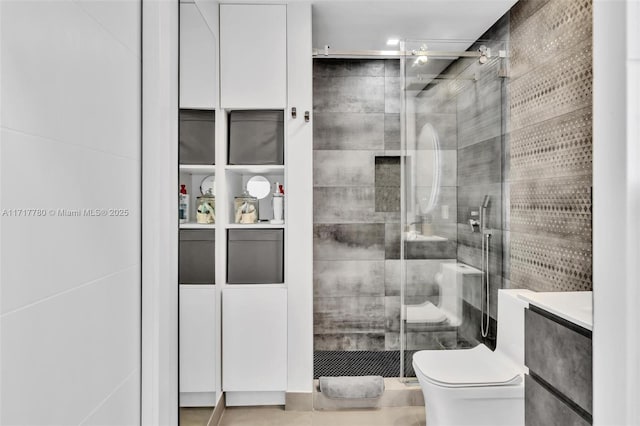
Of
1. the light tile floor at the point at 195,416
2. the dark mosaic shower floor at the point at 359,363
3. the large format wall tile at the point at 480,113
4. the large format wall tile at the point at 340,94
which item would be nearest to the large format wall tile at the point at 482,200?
the large format wall tile at the point at 480,113

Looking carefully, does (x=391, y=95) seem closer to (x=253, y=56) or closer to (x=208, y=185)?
(x=253, y=56)

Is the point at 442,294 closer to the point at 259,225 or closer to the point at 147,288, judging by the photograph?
the point at 259,225

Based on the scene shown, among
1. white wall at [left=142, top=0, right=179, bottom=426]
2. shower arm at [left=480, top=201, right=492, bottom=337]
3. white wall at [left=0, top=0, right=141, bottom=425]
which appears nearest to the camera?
white wall at [left=0, top=0, right=141, bottom=425]

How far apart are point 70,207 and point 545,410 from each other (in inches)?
49.4

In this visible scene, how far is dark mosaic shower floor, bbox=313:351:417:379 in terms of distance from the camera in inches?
113

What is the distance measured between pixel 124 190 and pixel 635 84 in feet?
3.85

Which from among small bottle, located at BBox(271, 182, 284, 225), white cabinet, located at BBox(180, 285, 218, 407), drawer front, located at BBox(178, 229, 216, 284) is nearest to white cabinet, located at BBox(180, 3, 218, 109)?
drawer front, located at BBox(178, 229, 216, 284)

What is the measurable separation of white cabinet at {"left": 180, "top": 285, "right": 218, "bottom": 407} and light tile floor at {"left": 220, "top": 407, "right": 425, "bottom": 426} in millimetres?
294

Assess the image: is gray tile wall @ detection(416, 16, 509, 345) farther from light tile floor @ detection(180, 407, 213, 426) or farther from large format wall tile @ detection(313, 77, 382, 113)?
light tile floor @ detection(180, 407, 213, 426)

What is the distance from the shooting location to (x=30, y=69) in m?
0.77

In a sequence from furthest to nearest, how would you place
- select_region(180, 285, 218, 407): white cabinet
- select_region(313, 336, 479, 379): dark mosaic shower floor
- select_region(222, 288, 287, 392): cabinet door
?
select_region(313, 336, 479, 379): dark mosaic shower floor < select_region(222, 288, 287, 392): cabinet door < select_region(180, 285, 218, 407): white cabinet

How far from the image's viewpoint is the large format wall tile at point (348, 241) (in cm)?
332

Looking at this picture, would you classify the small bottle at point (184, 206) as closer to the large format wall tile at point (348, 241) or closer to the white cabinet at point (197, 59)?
the white cabinet at point (197, 59)

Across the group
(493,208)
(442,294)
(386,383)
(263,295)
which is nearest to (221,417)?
(263,295)
